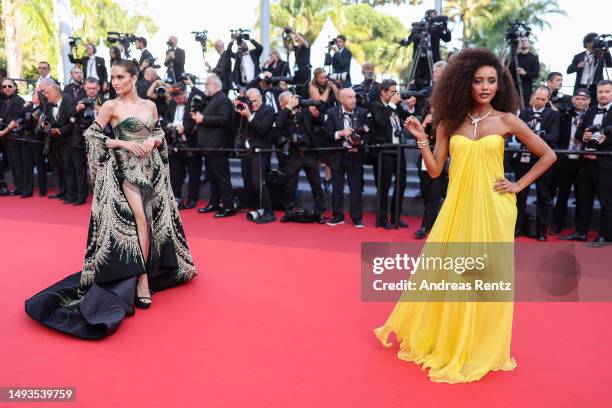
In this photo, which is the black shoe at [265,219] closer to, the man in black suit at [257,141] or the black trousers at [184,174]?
the man in black suit at [257,141]

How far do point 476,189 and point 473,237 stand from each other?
0.26m

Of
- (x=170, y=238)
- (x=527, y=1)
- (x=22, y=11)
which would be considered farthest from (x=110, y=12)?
Answer: (x=170, y=238)

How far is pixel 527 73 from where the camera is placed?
346 inches

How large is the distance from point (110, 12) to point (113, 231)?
38457 mm

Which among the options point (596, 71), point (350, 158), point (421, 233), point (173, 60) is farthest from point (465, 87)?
point (173, 60)

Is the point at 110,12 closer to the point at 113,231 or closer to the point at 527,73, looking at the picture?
the point at 527,73

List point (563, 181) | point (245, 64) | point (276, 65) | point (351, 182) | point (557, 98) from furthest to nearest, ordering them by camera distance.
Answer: point (245, 64) < point (276, 65) < point (351, 182) < point (557, 98) < point (563, 181)

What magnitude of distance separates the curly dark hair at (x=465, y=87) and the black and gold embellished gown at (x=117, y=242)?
2.33 m

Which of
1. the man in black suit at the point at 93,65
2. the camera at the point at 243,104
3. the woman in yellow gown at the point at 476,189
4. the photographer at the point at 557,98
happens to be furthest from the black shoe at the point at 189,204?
the woman in yellow gown at the point at 476,189

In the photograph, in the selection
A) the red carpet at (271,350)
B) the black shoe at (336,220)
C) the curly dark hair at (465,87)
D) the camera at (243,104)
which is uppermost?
the curly dark hair at (465,87)

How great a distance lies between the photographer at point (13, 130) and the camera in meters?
9.63

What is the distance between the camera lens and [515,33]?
848cm

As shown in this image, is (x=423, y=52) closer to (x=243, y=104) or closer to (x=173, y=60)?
(x=243, y=104)

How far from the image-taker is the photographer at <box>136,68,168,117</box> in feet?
27.7
